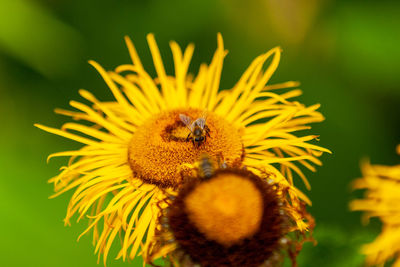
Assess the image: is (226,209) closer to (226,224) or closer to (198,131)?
(226,224)

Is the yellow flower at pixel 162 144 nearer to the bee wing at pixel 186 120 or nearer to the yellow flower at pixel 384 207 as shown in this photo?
the bee wing at pixel 186 120

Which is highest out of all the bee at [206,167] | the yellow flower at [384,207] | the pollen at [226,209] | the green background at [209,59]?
the green background at [209,59]

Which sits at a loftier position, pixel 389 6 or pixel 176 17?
pixel 176 17

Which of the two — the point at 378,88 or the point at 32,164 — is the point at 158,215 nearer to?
the point at 32,164

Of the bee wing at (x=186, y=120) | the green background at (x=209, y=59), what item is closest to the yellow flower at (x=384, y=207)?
the bee wing at (x=186, y=120)

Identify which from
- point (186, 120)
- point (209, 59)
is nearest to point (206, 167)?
point (186, 120)

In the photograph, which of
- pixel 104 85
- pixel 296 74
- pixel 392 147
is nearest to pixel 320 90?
pixel 296 74

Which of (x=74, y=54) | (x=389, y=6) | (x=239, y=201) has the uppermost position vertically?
(x=74, y=54)
